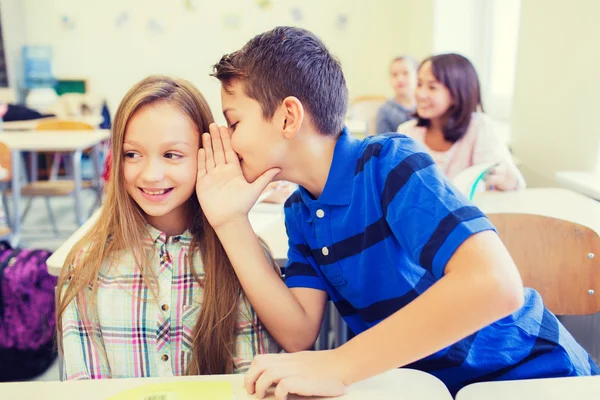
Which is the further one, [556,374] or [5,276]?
[5,276]

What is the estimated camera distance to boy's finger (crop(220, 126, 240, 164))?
0.96 m

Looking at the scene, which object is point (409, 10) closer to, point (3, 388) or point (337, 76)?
point (337, 76)

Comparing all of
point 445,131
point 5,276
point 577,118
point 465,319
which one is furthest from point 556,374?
point 5,276

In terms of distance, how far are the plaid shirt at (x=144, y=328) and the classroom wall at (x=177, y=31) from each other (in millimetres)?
5035

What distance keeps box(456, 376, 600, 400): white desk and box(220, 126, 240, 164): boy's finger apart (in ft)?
1.73

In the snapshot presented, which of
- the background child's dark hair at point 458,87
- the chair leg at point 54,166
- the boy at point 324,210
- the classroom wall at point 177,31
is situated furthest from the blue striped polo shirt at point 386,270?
the classroom wall at point 177,31

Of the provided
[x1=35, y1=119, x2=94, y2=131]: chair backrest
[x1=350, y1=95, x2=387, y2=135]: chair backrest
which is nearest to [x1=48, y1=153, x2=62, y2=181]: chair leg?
[x1=35, y1=119, x2=94, y2=131]: chair backrest

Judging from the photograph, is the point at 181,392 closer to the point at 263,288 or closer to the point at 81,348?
the point at 263,288

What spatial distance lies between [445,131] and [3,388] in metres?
1.93

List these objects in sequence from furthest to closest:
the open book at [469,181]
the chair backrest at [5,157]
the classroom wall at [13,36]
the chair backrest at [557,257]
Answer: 1. the classroom wall at [13,36]
2. the chair backrest at [5,157]
3. the open book at [469,181]
4. the chair backrest at [557,257]

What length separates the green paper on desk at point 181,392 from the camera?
0.65 m

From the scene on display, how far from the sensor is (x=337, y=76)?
0.95 meters

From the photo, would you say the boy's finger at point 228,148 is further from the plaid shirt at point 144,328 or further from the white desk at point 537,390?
the white desk at point 537,390

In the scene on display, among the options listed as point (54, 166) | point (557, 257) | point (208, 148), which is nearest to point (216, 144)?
point (208, 148)
